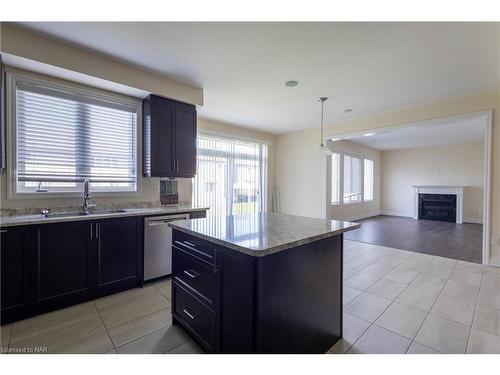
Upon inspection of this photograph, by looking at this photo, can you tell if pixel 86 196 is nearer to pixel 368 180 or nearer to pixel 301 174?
pixel 301 174

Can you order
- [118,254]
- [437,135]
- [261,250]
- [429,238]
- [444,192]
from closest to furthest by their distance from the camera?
[261,250] → [118,254] → [429,238] → [437,135] → [444,192]

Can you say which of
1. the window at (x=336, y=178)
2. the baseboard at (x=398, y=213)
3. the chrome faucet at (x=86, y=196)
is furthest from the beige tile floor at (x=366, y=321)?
the baseboard at (x=398, y=213)

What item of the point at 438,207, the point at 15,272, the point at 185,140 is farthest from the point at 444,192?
the point at 15,272

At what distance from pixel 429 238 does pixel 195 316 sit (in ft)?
18.6

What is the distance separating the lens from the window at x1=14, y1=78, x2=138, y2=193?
2521 millimetres

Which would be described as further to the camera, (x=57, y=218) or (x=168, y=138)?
(x=168, y=138)

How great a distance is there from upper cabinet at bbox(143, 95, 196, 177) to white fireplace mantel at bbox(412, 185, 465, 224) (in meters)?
8.26

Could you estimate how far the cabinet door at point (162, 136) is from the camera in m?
3.10

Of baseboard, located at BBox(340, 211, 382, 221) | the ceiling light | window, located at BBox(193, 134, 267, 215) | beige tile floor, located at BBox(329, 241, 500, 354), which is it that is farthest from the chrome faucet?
baseboard, located at BBox(340, 211, 382, 221)

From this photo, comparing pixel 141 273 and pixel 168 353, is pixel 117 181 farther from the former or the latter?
pixel 168 353

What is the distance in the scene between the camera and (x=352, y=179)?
7.81m

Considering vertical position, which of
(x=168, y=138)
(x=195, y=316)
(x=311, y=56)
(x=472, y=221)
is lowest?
(x=472, y=221)

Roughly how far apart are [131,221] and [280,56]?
97.1 inches
